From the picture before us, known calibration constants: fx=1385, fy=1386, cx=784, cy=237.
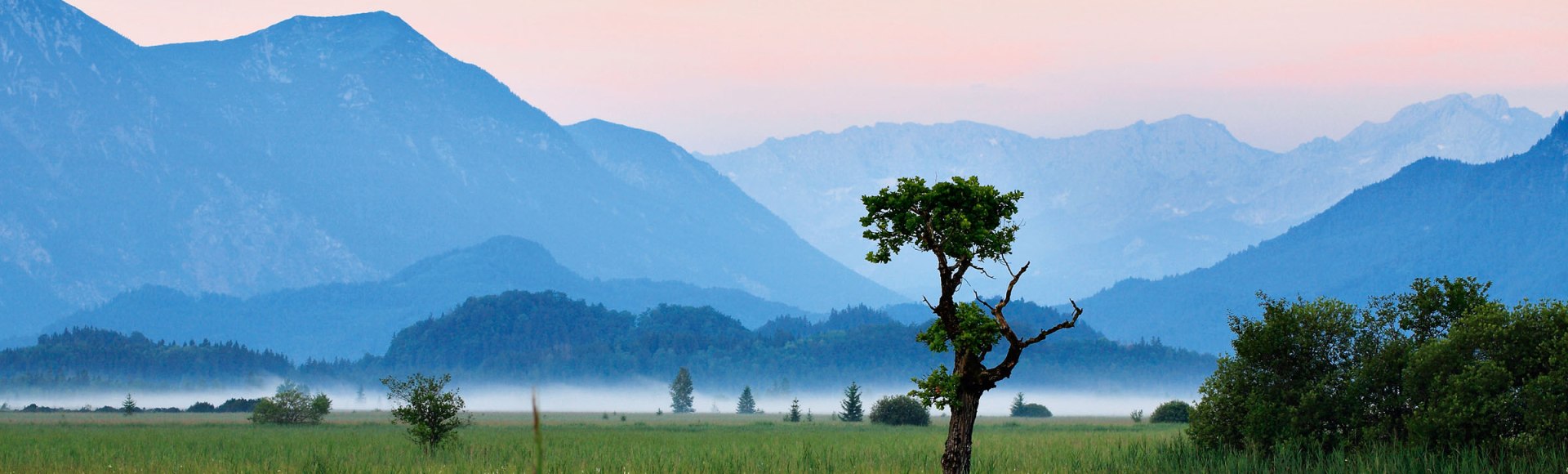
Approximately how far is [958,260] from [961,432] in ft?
13.3

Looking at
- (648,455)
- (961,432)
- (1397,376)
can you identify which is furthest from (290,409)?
(1397,376)

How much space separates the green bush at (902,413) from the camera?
113 meters

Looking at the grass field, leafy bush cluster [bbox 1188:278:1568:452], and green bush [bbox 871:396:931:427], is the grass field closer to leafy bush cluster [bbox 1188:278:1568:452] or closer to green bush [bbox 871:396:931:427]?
leafy bush cluster [bbox 1188:278:1568:452]

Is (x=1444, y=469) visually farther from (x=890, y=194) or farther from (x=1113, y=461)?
→ (x=890, y=194)

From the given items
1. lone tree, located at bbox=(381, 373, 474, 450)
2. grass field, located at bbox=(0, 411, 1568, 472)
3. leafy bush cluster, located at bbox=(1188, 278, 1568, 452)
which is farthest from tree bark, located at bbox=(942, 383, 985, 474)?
lone tree, located at bbox=(381, 373, 474, 450)

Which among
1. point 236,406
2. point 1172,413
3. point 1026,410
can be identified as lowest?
point 1026,410

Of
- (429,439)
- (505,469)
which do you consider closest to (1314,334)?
(505,469)

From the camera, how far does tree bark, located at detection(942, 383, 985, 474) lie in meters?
32.6

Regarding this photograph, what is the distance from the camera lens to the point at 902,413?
374 feet

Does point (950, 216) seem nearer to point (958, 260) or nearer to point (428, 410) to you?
point (958, 260)

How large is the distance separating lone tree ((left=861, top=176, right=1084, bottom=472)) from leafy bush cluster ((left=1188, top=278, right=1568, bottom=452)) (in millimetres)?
13218

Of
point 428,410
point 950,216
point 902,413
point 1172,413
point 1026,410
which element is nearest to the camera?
point 950,216

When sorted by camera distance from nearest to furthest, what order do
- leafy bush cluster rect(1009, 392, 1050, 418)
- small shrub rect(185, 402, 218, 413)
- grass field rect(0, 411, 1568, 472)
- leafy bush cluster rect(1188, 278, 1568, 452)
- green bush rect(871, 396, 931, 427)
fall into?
1. leafy bush cluster rect(1188, 278, 1568, 452)
2. grass field rect(0, 411, 1568, 472)
3. green bush rect(871, 396, 931, 427)
4. small shrub rect(185, 402, 218, 413)
5. leafy bush cluster rect(1009, 392, 1050, 418)

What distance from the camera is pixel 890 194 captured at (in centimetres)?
3281
